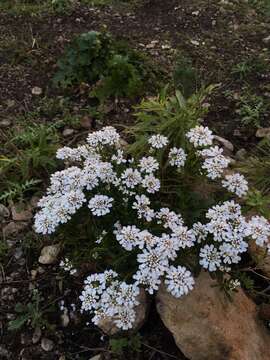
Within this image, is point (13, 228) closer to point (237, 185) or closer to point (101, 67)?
point (237, 185)

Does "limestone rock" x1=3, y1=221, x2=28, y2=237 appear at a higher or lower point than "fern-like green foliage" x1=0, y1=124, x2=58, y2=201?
lower

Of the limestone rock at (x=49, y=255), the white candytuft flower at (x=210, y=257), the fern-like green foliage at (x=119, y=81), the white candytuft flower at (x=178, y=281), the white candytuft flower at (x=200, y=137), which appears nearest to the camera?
the white candytuft flower at (x=178, y=281)

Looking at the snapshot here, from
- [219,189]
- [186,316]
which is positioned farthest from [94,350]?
[219,189]

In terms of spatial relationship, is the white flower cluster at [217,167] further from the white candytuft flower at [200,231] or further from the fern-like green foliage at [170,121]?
the fern-like green foliage at [170,121]

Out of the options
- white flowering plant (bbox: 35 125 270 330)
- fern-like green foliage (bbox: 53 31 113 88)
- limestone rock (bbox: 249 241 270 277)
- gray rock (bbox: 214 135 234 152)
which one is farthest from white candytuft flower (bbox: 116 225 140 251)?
fern-like green foliage (bbox: 53 31 113 88)

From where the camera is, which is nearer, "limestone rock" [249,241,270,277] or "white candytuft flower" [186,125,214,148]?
"white candytuft flower" [186,125,214,148]

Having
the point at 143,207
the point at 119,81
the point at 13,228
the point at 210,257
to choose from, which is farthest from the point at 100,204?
the point at 119,81

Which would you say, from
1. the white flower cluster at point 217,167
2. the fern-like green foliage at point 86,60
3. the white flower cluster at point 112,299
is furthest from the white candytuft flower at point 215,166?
the fern-like green foliage at point 86,60

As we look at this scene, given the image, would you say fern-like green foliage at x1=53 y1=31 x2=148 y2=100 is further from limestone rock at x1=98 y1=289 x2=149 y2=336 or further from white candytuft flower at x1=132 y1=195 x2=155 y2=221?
limestone rock at x1=98 y1=289 x2=149 y2=336
